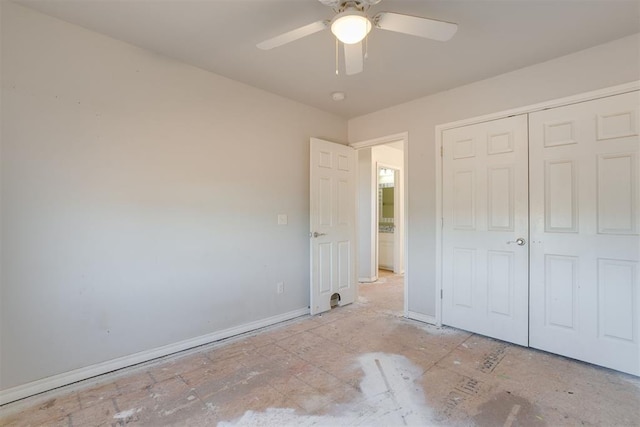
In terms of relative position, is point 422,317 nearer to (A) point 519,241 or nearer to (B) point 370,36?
(A) point 519,241

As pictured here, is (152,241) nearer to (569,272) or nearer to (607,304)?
(569,272)

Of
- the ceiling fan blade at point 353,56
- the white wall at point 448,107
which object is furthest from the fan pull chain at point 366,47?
the white wall at point 448,107

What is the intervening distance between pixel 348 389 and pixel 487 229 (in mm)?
1959

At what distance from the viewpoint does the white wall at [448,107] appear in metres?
2.31

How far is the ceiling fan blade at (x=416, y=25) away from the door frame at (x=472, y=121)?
152 cm

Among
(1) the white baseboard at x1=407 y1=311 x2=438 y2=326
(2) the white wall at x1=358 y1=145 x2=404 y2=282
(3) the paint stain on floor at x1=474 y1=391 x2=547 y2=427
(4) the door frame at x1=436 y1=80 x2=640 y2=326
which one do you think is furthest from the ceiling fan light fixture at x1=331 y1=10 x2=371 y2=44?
(2) the white wall at x1=358 y1=145 x2=404 y2=282

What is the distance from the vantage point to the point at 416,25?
1.59 m

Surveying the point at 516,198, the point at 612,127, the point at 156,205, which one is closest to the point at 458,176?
the point at 516,198

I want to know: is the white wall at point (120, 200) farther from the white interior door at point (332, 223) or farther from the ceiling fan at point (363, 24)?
the ceiling fan at point (363, 24)

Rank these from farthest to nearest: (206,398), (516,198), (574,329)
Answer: (516,198) → (574,329) → (206,398)

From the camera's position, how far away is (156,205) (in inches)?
97.5

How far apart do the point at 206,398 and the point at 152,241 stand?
4.12 feet

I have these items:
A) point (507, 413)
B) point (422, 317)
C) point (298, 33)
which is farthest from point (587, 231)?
point (298, 33)

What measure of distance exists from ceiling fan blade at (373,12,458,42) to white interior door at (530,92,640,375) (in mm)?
1608
